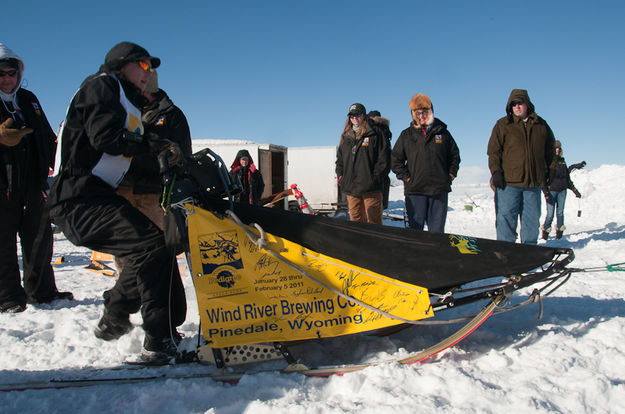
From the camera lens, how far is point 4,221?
3.63 meters

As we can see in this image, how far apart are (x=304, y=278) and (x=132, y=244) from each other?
1.01 m

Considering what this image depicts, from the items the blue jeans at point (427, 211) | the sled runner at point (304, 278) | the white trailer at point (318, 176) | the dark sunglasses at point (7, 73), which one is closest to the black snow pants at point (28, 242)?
the dark sunglasses at point (7, 73)

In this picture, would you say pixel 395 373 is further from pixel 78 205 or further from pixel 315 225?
pixel 78 205

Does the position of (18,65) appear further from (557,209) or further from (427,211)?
(557,209)

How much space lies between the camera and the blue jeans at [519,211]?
498 cm

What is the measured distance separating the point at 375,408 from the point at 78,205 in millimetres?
1957

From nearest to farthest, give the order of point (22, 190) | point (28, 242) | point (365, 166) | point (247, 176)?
point (22, 190), point (28, 242), point (365, 166), point (247, 176)

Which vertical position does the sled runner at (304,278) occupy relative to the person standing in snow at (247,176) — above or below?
below

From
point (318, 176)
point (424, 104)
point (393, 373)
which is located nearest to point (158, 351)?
point (393, 373)

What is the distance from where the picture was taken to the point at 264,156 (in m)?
13.3

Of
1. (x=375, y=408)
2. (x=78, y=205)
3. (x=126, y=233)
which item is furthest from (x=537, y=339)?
(x=78, y=205)

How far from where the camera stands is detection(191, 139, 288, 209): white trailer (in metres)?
12.8

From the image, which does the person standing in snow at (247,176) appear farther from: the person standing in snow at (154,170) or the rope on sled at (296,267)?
the rope on sled at (296,267)

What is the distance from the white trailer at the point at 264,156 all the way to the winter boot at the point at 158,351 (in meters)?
9.30
